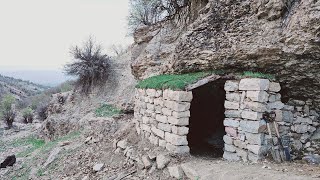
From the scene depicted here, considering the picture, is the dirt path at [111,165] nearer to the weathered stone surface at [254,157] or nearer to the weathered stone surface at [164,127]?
the weathered stone surface at [254,157]

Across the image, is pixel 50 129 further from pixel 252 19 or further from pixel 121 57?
pixel 252 19

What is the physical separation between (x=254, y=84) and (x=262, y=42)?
85 centimetres

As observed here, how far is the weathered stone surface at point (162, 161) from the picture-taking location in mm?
5980

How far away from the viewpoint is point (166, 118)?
638cm

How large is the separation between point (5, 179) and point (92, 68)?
6.81 m

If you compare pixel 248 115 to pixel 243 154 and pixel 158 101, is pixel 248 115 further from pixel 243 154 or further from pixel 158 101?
pixel 158 101

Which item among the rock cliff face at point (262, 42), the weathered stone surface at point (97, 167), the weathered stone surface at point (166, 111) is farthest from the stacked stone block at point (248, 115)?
the weathered stone surface at point (97, 167)

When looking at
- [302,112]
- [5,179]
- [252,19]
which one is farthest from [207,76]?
[5,179]

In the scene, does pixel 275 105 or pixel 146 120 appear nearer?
pixel 275 105

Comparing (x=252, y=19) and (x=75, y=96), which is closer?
(x=252, y=19)

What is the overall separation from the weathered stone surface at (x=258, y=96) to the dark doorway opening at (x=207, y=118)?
1867mm

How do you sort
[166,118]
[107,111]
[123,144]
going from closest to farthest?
[166,118], [123,144], [107,111]

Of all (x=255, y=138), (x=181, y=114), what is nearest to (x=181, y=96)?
(x=181, y=114)

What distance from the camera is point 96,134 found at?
380 inches
